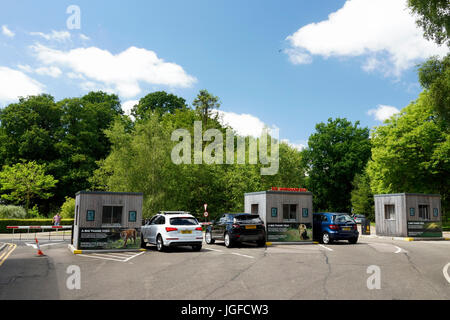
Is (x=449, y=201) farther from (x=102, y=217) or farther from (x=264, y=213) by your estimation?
(x=102, y=217)

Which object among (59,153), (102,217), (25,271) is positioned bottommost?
(25,271)

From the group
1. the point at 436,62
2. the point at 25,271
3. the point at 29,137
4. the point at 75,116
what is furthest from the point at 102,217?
the point at 75,116

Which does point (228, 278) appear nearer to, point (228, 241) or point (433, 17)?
point (228, 241)

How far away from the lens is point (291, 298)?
6.84 m

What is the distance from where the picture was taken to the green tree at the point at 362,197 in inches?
1975

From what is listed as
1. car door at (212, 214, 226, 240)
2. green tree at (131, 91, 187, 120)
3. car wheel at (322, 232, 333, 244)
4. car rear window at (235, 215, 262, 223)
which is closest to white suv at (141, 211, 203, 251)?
car door at (212, 214, 226, 240)

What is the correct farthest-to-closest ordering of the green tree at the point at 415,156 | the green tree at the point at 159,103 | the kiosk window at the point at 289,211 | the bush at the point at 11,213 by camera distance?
the green tree at the point at 159,103 → the bush at the point at 11,213 → the green tree at the point at 415,156 → the kiosk window at the point at 289,211

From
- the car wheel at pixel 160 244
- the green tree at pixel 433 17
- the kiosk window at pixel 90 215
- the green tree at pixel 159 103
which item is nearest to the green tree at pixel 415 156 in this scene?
the green tree at pixel 433 17

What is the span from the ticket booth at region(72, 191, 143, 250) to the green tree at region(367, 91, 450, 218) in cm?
2796

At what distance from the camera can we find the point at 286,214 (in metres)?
20.6

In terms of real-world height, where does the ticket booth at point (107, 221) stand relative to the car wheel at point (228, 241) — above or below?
above

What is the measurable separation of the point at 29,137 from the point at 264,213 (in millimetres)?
36945

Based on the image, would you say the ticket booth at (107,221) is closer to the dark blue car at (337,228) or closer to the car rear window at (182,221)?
the car rear window at (182,221)

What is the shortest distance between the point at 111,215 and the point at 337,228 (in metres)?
11.3
